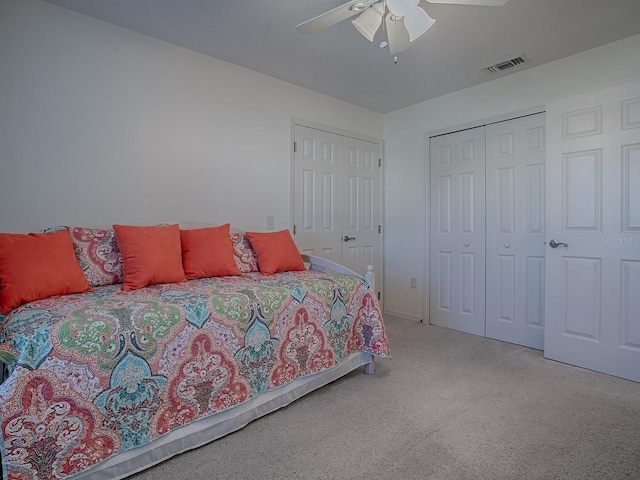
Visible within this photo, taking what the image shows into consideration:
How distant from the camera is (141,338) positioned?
1440mm

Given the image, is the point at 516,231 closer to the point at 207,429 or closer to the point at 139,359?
the point at 207,429

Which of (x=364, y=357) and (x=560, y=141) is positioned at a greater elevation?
(x=560, y=141)

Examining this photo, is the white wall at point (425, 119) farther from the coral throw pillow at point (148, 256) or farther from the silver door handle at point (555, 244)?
the coral throw pillow at point (148, 256)

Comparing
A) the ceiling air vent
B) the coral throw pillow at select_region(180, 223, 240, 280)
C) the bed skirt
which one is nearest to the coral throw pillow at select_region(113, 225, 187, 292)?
the coral throw pillow at select_region(180, 223, 240, 280)

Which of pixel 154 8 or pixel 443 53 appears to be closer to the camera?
pixel 154 8

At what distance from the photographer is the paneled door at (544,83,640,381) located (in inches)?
93.1

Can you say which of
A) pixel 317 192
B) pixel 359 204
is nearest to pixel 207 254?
pixel 317 192

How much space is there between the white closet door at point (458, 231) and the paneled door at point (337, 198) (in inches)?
27.5

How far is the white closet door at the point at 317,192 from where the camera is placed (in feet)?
11.2

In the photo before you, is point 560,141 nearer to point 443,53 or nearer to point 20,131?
point 443,53

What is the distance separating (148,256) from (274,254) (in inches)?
35.8

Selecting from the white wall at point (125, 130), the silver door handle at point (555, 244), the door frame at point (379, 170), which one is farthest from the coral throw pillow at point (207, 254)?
the silver door handle at point (555, 244)

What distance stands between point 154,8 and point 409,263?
3258 millimetres

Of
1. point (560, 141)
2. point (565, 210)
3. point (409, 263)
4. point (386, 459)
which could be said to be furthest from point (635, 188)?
point (386, 459)
